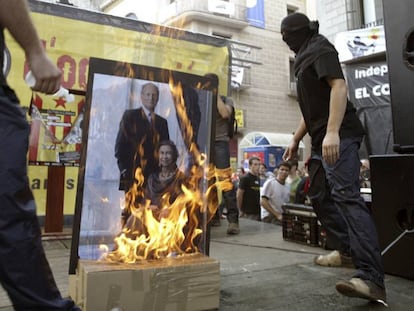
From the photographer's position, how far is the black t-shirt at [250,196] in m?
7.00

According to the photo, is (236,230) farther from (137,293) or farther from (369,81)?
(369,81)

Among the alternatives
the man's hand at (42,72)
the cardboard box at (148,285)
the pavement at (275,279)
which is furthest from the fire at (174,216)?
the man's hand at (42,72)

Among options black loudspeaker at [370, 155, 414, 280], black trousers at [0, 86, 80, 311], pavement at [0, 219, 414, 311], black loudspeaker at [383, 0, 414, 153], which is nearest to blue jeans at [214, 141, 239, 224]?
pavement at [0, 219, 414, 311]

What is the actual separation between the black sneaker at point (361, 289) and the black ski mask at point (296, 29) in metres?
1.65

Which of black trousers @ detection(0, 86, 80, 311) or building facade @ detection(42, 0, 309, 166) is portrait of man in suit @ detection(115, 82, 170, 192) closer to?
black trousers @ detection(0, 86, 80, 311)

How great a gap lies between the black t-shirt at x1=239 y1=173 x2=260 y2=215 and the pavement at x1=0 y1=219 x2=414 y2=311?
241 cm

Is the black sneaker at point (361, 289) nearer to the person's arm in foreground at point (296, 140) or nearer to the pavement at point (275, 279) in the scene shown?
the pavement at point (275, 279)

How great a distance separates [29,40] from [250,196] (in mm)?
5955

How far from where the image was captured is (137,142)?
2492mm

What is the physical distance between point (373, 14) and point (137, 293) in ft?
31.0

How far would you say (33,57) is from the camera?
4.60 ft

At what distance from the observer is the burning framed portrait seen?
2.34 metres

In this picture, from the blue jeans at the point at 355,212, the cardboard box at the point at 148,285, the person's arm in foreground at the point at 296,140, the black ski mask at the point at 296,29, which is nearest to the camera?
the cardboard box at the point at 148,285

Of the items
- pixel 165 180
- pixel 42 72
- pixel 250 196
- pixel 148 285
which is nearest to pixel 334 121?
pixel 165 180
